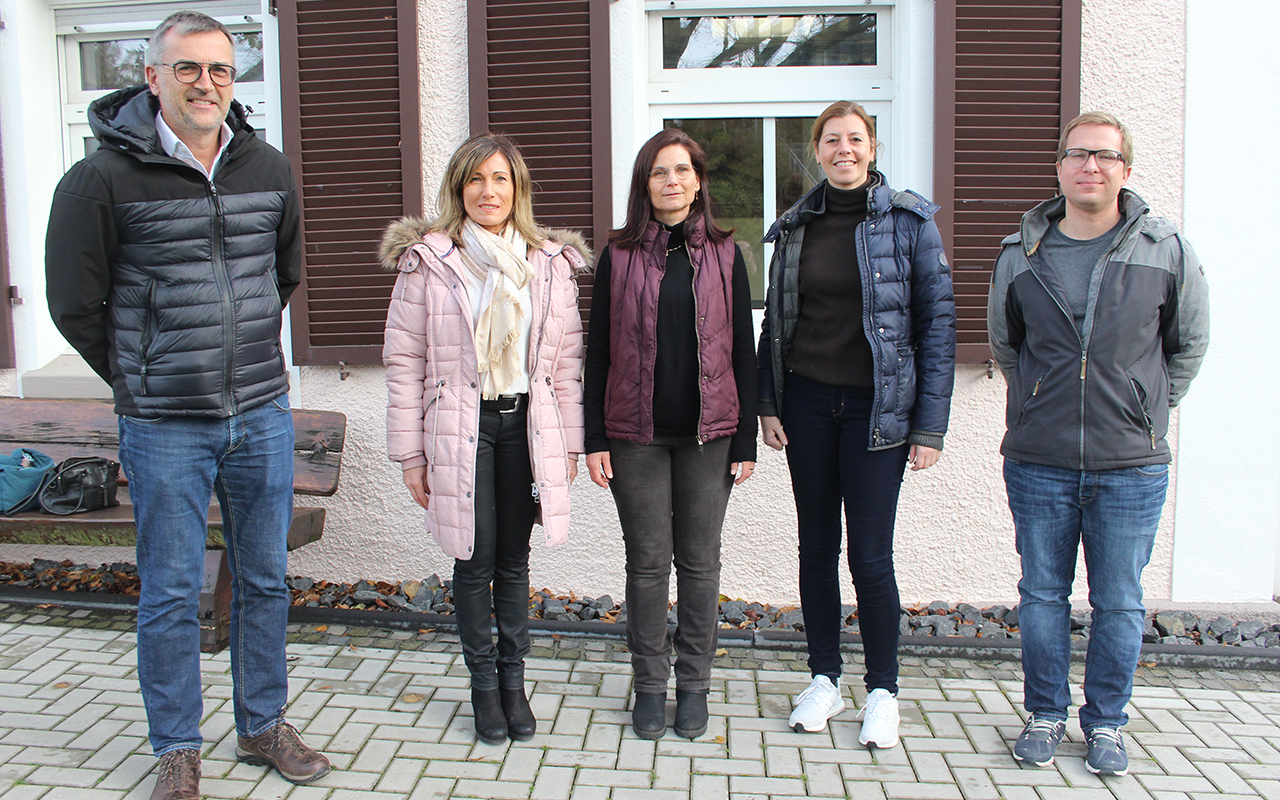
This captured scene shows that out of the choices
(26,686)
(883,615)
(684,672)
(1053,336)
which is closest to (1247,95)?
(1053,336)

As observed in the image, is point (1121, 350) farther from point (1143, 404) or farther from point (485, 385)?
point (485, 385)

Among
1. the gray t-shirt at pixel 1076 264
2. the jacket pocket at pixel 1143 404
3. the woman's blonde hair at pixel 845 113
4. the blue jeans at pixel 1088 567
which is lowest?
the blue jeans at pixel 1088 567

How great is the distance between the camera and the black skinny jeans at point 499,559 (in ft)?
9.11

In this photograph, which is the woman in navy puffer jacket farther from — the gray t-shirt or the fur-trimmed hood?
the fur-trimmed hood

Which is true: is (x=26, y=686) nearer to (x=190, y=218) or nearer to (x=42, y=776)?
(x=42, y=776)

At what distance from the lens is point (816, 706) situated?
2.97 m

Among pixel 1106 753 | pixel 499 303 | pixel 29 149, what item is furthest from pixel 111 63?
Result: pixel 1106 753

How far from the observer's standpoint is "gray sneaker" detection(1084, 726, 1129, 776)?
2.68 metres

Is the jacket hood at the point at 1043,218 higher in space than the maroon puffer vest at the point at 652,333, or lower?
higher

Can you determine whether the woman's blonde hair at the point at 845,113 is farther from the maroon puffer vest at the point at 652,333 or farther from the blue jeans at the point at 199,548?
the blue jeans at the point at 199,548

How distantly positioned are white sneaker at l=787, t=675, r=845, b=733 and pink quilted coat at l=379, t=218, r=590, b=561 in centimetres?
97

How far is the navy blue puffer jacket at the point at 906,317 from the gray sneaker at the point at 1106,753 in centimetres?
100

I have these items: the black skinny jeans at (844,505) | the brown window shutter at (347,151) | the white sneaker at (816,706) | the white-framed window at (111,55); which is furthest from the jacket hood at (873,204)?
the white-framed window at (111,55)

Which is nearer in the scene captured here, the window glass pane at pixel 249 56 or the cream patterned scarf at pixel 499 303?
the cream patterned scarf at pixel 499 303
